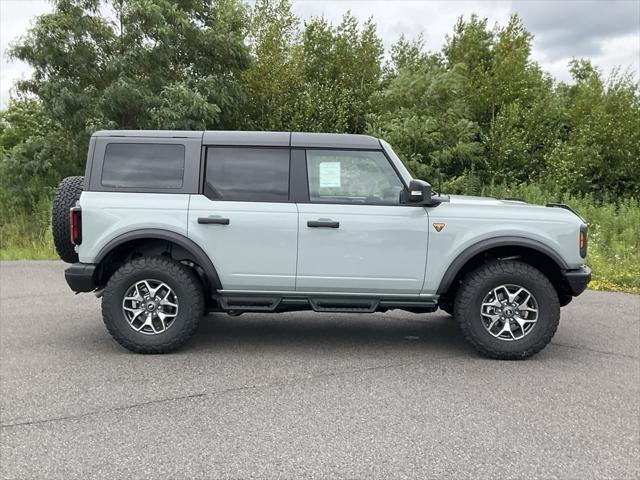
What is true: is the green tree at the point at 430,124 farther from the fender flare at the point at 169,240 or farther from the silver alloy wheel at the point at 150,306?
the silver alloy wheel at the point at 150,306

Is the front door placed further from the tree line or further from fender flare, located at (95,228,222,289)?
the tree line

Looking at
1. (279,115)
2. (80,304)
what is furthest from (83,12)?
(80,304)

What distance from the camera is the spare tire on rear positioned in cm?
529

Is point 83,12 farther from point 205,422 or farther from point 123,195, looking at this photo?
point 205,422

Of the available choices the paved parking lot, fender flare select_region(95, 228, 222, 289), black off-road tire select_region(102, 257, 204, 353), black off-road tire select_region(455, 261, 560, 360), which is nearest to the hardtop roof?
fender flare select_region(95, 228, 222, 289)

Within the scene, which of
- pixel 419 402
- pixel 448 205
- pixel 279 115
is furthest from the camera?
pixel 279 115

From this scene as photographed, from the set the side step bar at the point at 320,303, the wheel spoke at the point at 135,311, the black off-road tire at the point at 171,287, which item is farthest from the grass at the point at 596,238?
the wheel spoke at the point at 135,311

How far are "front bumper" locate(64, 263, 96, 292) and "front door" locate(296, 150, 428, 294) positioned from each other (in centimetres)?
176

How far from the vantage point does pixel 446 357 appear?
5.11m

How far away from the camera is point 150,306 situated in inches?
200

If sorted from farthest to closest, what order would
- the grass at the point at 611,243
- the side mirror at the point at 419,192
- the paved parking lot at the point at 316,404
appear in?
the grass at the point at 611,243 → the side mirror at the point at 419,192 → the paved parking lot at the point at 316,404

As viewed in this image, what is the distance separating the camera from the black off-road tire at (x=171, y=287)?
503 cm

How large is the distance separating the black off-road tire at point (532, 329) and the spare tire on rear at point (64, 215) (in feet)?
11.4

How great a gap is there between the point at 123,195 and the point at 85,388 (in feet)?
5.45
